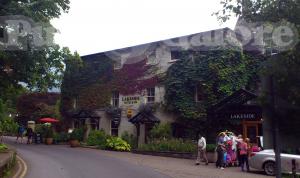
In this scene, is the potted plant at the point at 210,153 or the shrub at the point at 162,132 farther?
the shrub at the point at 162,132

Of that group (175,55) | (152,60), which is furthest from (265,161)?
(152,60)

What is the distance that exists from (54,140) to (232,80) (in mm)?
16622

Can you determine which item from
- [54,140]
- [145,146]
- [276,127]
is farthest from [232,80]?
[276,127]

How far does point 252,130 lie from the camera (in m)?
23.8

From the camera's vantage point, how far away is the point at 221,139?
1912 centimetres

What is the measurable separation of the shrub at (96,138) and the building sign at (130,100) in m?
3.10

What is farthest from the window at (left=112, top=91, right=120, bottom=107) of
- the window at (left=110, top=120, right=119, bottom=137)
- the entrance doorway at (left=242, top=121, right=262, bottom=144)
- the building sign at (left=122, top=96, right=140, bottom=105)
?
the entrance doorway at (left=242, top=121, right=262, bottom=144)

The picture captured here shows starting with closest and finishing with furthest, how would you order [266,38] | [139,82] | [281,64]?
[281,64]
[266,38]
[139,82]

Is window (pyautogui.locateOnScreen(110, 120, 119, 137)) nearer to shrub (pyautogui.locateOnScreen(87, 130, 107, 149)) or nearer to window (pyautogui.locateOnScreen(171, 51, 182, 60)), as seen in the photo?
shrub (pyautogui.locateOnScreen(87, 130, 107, 149))

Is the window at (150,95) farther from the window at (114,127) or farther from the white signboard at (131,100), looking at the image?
the window at (114,127)

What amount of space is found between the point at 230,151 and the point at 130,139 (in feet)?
37.0

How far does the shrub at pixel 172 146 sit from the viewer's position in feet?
75.1

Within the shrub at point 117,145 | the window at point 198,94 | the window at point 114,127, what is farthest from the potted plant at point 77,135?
the window at point 198,94

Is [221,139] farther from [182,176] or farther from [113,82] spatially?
[113,82]
